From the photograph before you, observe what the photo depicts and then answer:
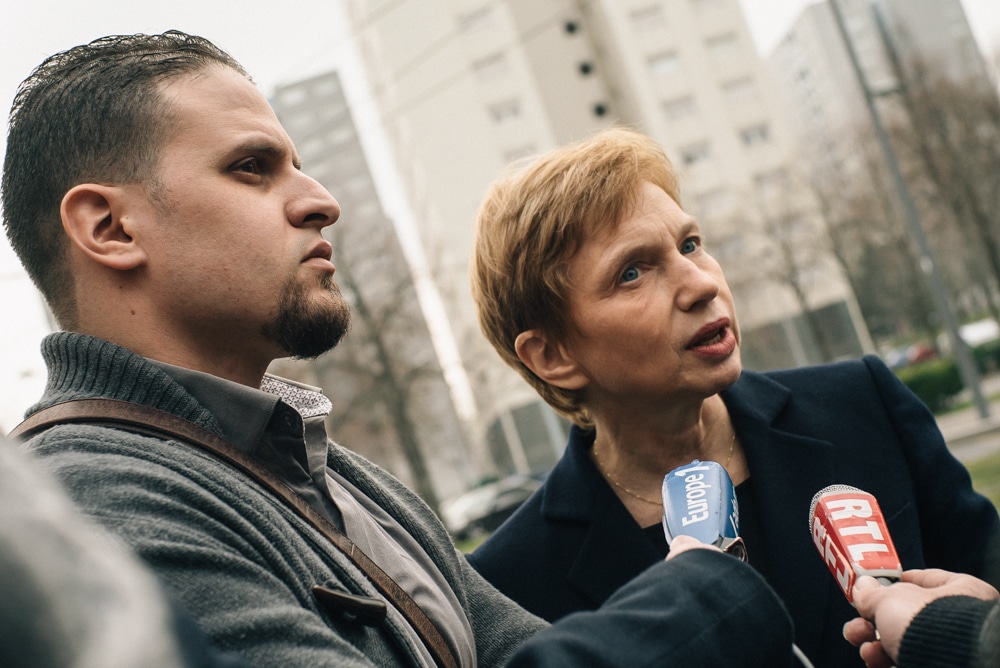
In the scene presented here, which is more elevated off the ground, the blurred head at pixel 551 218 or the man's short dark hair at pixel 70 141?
the man's short dark hair at pixel 70 141

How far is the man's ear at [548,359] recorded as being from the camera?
2.62 m

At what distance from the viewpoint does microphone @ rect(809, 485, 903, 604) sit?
1.53 m

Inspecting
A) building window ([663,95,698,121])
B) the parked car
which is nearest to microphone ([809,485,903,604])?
the parked car

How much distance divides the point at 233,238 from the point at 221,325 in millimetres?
182

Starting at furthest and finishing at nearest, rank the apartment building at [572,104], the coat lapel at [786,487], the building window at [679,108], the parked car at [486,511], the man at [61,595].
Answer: the building window at [679,108] → the apartment building at [572,104] → the parked car at [486,511] → the coat lapel at [786,487] → the man at [61,595]

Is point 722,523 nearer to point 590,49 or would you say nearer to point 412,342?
point 412,342

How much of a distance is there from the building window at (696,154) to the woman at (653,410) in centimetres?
3546

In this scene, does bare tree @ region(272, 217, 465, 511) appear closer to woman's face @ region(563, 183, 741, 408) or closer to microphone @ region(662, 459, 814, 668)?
woman's face @ region(563, 183, 741, 408)

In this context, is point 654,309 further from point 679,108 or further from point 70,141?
point 679,108

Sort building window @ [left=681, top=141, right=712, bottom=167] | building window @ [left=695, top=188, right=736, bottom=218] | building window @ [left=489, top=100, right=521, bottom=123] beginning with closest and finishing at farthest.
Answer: building window @ [left=695, top=188, right=736, bottom=218]
building window @ [left=681, top=141, right=712, bottom=167]
building window @ [left=489, top=100, right=521, bottom=123]

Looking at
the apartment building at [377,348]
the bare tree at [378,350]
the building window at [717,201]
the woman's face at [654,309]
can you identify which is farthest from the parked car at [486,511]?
the woman's face at [654,309]

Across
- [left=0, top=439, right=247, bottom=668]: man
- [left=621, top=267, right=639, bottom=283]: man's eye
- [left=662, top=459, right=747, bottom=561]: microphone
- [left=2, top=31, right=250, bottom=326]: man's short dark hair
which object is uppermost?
[left=2, top=31, right=250, bottom=326]: man's short dark hair

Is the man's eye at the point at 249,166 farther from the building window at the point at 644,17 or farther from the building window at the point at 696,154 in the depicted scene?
the building window at the point at 644,17

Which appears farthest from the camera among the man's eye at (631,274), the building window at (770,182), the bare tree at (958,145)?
the building window at (770,182)
